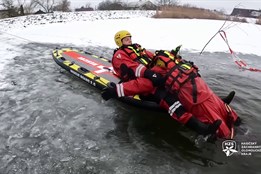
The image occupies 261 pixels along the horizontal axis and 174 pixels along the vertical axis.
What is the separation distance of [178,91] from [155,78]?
0.41 metres

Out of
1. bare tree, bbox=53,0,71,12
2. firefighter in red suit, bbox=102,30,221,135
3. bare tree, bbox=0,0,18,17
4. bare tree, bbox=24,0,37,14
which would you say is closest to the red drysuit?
firefighter in red suit, bbox=102,30,221,135

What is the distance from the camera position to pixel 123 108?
5.21 metres

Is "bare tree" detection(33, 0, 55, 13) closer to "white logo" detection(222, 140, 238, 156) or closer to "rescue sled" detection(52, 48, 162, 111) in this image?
"rescue sled" detection(52, 48, 162, 111)

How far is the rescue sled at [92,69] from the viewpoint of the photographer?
4.92 metres

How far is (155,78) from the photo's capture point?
4.40 m

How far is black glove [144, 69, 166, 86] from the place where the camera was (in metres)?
4.39

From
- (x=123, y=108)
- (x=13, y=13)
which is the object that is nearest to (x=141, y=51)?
(x=123, y=108)

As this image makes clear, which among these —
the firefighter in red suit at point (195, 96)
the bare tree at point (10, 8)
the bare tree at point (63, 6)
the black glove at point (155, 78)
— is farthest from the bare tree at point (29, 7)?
the firefighter in red suit at point (195, 96)

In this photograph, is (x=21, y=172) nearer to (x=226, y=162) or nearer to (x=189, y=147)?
(x=189, y=147)

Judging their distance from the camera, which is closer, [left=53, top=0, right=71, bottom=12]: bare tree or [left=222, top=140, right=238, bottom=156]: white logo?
[left=222, top=140, right=238, bottom=156]: white logo

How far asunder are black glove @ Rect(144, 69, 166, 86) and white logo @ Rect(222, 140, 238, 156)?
1265mm

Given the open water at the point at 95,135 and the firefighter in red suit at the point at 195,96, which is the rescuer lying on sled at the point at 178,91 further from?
the open water at the point at 95,135

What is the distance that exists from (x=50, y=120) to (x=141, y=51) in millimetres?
2060

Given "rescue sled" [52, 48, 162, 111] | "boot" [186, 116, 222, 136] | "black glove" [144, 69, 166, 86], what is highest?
"black glove" [144, 69, 166, 86]
